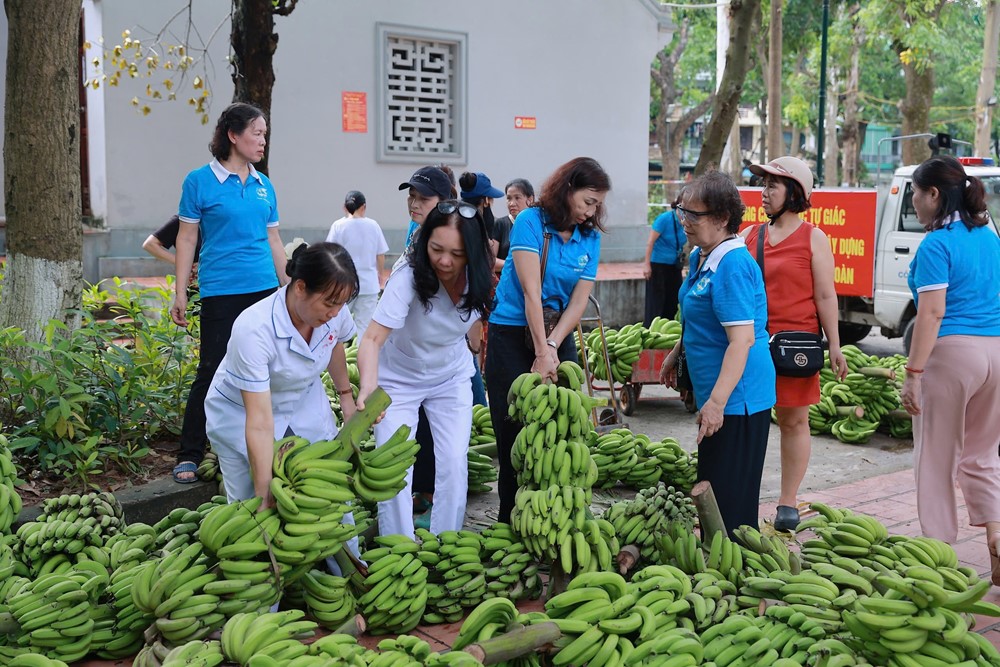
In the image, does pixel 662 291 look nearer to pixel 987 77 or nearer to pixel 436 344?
pixel 436 344

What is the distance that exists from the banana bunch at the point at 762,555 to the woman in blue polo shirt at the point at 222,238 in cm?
283

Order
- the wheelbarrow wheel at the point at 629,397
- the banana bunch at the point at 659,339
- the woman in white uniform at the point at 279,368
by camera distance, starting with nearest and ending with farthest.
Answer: the woman in white uniform at the point at 279,368
the banana bunch at the point at 659,339
the wheelbarrow wheel at the point at 629,397

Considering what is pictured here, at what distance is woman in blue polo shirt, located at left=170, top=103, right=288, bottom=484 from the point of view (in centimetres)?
519

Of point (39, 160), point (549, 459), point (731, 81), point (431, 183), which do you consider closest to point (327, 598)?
point (549, 459)

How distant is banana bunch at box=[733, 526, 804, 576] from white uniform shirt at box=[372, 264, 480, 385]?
1.45m

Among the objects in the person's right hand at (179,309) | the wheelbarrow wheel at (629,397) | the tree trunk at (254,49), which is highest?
the tree trunk at (254,49)

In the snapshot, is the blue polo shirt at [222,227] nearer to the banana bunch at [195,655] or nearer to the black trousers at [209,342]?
the black trousers at [209,342]

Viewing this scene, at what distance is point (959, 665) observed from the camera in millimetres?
2920

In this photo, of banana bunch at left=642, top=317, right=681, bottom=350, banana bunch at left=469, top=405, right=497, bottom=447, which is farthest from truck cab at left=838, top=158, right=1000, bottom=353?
banana bunch at left=469, top=405, right=497, bottom=447

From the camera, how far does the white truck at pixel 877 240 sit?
988 cm

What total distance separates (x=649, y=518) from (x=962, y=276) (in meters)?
1.80

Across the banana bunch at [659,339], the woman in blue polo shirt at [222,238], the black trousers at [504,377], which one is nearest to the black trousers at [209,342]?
the woman in blue polo shirt at [222,238]

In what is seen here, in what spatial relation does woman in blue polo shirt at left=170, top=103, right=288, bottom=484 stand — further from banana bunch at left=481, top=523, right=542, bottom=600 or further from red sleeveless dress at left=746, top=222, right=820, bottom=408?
red sleeveless dress at left=746, top=222, right=820, bottom=408

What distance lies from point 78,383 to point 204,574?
7.87 ft
